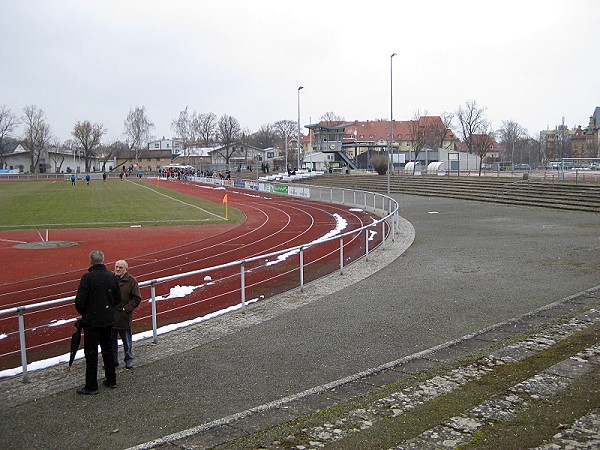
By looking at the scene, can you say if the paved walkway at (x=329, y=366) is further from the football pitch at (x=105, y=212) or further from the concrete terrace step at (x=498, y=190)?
the concrete terrace step at (x=498, y=190)

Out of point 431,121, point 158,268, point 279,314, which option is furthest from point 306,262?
point 431,121

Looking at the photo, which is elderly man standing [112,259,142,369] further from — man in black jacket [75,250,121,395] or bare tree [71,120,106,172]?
bare tree [71,120,106,172]

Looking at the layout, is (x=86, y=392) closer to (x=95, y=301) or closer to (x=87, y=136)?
(x=95, y=301)

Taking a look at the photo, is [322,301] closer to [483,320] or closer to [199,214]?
[483,320]

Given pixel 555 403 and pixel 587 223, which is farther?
pixel 587 223

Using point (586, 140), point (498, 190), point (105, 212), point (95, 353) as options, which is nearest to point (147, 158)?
point (586, 140)

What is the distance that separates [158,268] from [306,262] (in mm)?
4446

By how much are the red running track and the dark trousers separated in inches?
97.8

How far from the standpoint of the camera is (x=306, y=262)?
16859mm

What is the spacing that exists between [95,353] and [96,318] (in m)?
0.42

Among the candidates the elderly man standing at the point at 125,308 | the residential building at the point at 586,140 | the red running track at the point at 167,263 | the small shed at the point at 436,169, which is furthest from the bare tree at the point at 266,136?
the elderly man standing at the point at 125,308

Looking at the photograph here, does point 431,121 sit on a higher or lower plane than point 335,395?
higher

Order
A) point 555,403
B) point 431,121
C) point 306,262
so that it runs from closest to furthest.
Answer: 1. point 555,403
2. point 306,262
3. point 431,121

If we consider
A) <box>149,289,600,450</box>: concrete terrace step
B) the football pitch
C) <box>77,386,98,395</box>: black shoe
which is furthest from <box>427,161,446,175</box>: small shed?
<box>77,386,98,395</box>: black shoe
